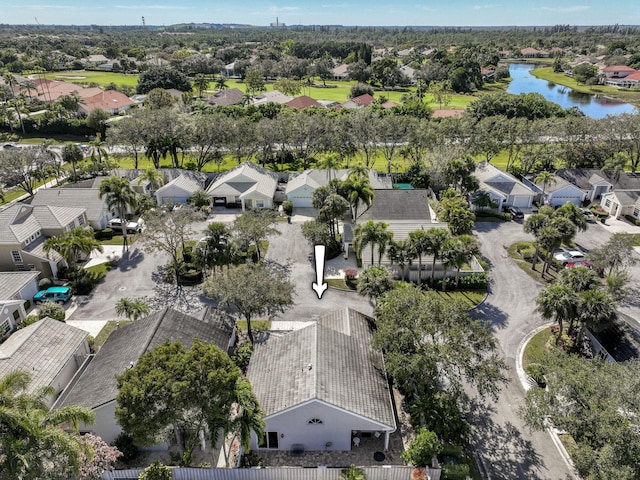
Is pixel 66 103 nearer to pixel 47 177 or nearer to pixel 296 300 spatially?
pixel 47 177

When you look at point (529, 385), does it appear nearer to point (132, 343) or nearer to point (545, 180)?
point (132, 343)

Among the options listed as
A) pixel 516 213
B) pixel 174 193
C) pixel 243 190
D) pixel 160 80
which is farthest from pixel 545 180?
pixel 160 80

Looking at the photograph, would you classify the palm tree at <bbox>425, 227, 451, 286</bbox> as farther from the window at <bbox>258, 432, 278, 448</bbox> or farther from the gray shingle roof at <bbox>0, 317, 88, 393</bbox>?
the gray shingle roof at <bbox>0, 317, 88, 393</bbox>

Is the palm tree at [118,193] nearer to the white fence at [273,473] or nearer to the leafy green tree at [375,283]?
the leafy green tree at [375,283]

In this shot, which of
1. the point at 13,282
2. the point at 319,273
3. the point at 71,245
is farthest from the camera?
the point at 319,273

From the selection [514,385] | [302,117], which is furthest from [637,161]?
[514,385]

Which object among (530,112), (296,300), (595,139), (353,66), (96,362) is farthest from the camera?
(353,66)
